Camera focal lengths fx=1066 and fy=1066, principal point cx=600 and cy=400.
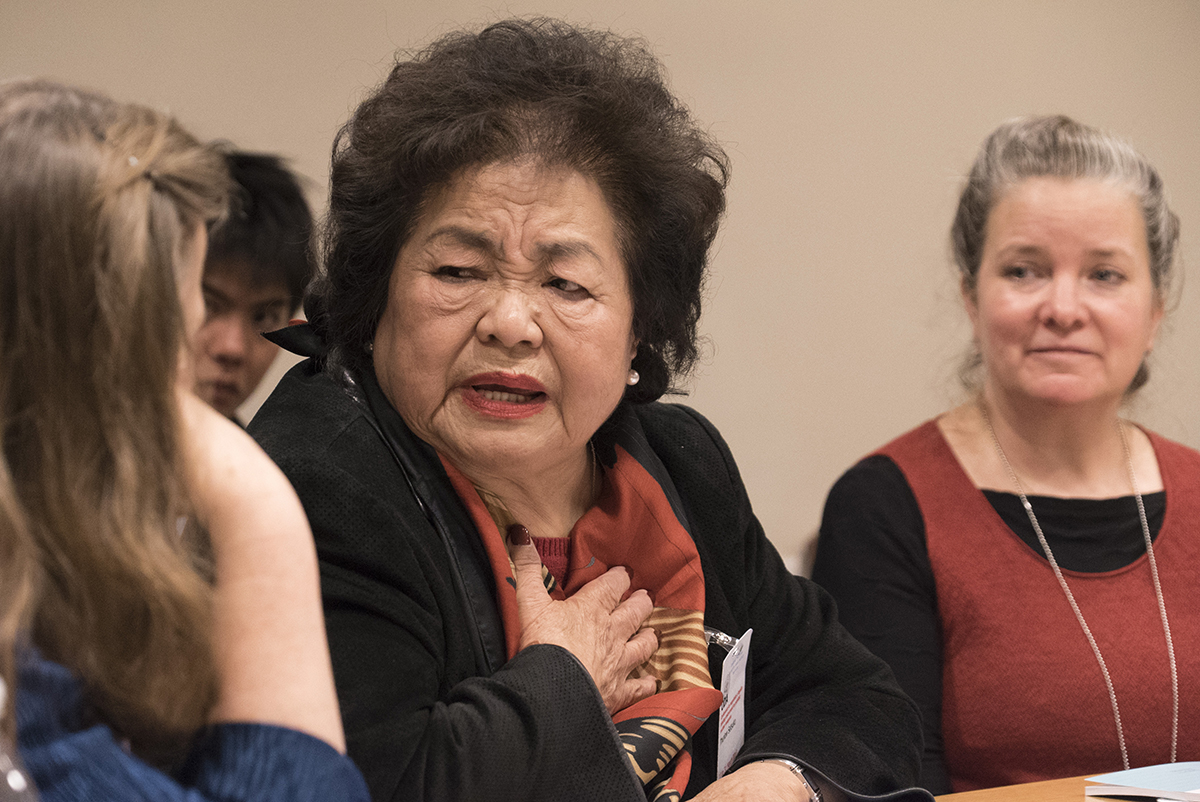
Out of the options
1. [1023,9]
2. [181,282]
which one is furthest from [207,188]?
[1023,9]

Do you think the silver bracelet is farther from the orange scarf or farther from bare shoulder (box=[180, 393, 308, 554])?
bare shoulder (box=[180, 393, 308, 554])

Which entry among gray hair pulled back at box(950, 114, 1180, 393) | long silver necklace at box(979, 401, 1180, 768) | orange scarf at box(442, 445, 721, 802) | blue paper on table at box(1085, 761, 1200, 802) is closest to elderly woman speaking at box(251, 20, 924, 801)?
orange scarf at box(442, 445, 721, 802)

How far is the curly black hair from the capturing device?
4.83 feet

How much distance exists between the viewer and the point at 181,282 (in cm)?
85

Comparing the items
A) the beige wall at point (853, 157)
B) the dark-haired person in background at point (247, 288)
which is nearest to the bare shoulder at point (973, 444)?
the beige wall at point (853, 157)

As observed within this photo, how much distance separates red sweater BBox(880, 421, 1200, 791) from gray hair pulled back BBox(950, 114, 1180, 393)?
0.51 metres

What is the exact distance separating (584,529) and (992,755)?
100 centimetres

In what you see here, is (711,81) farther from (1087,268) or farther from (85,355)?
(85,355)

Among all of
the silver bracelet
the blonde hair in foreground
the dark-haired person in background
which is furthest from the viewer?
the dark-haired person in background

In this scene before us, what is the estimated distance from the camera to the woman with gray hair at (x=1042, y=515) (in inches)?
80.7

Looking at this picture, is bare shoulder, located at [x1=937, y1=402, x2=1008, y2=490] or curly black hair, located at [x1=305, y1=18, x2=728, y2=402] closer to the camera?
curly black hair, located at [x1=305, y1=18, x2=728, y2=402]

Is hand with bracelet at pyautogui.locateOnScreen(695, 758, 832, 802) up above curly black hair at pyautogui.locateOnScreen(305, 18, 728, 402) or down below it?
below

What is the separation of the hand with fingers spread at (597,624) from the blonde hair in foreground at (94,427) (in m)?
0.62

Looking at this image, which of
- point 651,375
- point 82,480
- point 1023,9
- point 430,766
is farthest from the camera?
point 1023,9
